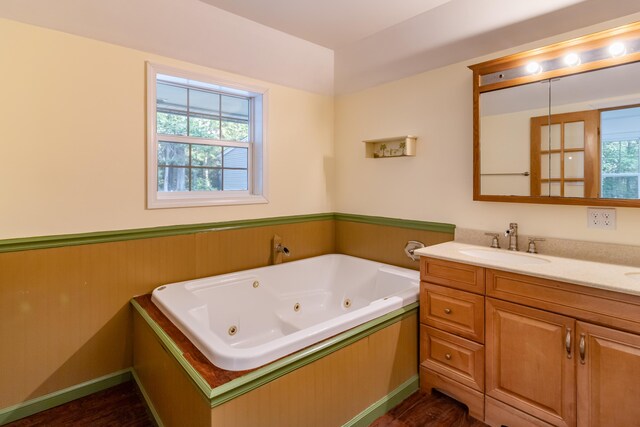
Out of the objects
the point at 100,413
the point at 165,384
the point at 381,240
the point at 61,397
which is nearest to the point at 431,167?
the point at 381,240

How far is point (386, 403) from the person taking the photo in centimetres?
193

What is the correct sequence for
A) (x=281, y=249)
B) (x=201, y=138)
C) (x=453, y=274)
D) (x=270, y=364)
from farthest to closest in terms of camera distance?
(x=281, y=249), (x=201, y=138), (x=453, y=274), (x=270, y=364)

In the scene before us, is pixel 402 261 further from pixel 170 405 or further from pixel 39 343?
pixel 39 343

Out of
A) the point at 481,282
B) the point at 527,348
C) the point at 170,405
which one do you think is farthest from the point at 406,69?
the point at 170,405

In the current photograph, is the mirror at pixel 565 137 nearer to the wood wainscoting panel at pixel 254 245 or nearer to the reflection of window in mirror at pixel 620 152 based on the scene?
the reflection of window in mirror at pixel 620 152

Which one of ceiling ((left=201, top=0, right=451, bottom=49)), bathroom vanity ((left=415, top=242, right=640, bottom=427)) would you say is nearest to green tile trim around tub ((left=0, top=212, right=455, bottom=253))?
bathroom vanity ((left=415, top=242, right=640, bottom=427))

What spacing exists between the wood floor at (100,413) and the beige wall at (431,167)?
7.18 feet

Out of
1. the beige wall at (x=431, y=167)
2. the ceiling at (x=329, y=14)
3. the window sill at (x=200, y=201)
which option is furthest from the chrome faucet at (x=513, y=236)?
the window sill at (x=200, y=201)

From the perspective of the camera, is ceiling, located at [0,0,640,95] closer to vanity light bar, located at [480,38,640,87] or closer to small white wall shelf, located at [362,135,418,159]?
vanity light bar, located at [480,38,640,87]

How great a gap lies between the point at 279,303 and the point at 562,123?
2.21m

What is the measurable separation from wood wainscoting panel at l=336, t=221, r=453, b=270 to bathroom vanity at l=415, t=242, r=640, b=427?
490 millimetres

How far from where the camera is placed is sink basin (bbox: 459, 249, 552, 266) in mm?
1935

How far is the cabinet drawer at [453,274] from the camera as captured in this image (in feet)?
6.05

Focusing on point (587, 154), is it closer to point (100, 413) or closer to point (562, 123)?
point (562, 123)
